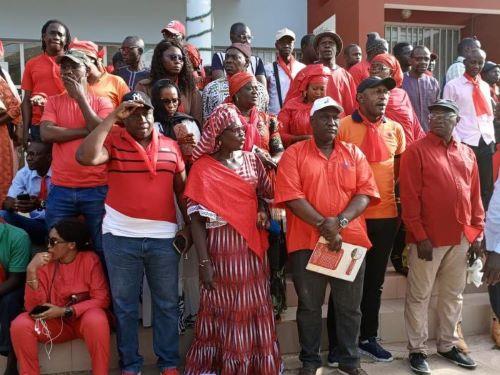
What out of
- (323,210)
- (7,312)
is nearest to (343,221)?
(323,210)

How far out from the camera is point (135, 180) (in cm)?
351

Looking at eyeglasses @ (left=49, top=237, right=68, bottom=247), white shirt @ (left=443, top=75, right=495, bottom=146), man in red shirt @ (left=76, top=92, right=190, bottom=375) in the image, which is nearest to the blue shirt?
eyeglasses @ (left=49, top=237, right=68, bottom=247)

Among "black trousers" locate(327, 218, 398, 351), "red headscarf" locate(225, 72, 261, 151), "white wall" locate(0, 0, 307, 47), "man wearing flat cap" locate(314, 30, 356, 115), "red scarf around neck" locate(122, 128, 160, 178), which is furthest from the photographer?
"white wall" locate(0, 0, 307, 47)

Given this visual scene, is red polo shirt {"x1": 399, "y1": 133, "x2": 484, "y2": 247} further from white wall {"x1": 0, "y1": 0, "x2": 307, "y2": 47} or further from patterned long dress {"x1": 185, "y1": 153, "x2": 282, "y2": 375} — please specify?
white wall {"x1": 0, "y1": 0, "x2": 307, "y2": 47}

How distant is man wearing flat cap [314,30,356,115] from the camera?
197 inches

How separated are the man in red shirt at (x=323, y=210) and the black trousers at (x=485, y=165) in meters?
2.96

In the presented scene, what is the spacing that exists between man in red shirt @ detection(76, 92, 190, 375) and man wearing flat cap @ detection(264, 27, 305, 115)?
7.43 feet

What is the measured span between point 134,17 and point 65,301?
8.38m

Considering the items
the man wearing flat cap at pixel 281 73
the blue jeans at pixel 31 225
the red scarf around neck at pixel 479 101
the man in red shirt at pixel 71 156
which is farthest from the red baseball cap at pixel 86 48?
the red scarf around neck at pixel 479 101

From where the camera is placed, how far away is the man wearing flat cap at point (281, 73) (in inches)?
225

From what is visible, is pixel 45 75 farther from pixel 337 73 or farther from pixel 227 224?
pixel 337 73

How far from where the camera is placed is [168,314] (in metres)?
3.66

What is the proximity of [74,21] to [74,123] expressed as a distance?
7.65 m

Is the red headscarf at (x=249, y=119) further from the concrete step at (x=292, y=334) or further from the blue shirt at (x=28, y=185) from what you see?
the blue shirt at (x=28, y=185)
